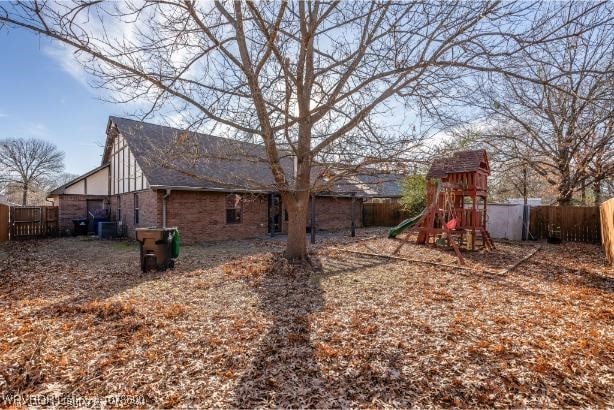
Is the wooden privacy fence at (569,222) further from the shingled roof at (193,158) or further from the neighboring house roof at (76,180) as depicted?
the neighboring house roof at (76,180)

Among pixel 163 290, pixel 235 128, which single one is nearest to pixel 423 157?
pixel 235 128

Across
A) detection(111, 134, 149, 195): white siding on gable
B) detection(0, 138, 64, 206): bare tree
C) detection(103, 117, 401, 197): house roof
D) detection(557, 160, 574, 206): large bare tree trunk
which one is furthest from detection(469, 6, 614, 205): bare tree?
detection(0, 138, 64, 206): bare tree

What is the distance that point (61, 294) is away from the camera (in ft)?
18.8

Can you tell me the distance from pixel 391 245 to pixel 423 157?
6.53 m

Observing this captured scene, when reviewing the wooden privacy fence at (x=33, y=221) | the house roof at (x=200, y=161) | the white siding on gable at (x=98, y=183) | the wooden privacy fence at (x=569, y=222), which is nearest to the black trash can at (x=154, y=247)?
the house roof at (x=200, y=161)

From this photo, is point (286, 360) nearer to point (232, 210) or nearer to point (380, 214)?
point (232, 210)

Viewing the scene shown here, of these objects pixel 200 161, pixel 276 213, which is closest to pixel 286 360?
pixel 200 161

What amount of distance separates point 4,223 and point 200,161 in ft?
31.3

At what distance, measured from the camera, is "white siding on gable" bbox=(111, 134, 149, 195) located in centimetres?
1396

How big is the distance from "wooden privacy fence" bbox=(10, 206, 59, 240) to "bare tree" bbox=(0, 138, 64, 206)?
26200 millimetres

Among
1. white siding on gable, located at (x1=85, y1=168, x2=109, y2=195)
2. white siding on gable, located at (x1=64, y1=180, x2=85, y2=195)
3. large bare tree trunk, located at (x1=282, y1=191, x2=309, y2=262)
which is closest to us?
large bare tree trunk, located at (x1=282, y1=191, x2=309, y2=262)

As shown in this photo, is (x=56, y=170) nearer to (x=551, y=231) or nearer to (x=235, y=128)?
(x=235, y=128)

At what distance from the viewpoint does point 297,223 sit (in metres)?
8.21

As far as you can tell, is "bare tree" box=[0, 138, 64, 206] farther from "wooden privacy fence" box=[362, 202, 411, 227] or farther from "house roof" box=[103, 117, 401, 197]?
"wooden privacy fence" box=[362, 202, 411, 227]
